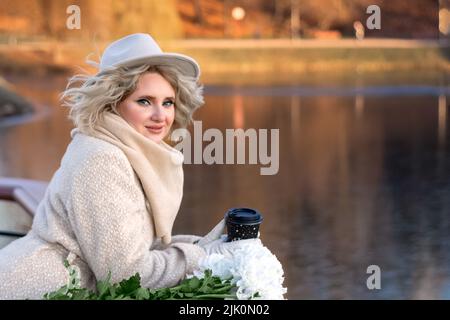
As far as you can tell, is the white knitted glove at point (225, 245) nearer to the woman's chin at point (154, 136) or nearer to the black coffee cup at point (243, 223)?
the black coffee cup at point (243, 223)

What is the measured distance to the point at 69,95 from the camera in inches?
64.6

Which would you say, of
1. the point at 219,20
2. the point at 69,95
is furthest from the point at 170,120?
the point at 219,20

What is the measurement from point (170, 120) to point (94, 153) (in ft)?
0.57

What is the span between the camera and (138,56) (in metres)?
1.54

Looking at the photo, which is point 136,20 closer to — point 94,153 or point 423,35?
point 423,35

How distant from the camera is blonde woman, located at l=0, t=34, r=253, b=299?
1.47 m

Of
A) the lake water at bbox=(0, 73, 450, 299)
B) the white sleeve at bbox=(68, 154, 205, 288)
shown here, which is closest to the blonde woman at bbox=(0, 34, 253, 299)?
the white sleeve at bbox=(68, 154, 205, 288)

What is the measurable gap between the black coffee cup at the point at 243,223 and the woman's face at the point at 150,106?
0.18 metres

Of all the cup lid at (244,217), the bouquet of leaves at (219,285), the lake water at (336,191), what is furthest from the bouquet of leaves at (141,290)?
the lake water at (336,191)

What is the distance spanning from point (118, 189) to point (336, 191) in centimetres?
545

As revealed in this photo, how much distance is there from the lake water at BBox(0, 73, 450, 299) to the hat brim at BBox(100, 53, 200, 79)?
221 cm

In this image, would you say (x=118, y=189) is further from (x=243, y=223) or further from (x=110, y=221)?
(x=243, y=223)

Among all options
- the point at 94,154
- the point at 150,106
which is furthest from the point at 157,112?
the point at 94,154

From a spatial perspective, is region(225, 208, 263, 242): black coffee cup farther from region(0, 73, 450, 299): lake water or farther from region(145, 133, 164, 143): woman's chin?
region(0, 73, 450, 299): lake water
